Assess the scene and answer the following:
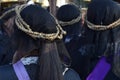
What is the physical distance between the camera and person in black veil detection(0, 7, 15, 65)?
258cm

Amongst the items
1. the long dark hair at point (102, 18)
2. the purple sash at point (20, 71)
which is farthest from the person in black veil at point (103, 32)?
the purple sash at point (20, 71)

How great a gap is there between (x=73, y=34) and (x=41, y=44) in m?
1.01

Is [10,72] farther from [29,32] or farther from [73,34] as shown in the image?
[73,34]

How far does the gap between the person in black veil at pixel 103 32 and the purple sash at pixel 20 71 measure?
2.11 feet

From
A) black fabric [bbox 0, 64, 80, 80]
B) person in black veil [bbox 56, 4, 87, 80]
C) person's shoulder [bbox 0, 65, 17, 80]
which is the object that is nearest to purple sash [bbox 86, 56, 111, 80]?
person in black veil [bbox 56, 4, 87, 80]

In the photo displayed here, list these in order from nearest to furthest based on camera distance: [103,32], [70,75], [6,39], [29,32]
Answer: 1. [29,32]
2. [70,75]
3. [103,32]
4. [6,39]

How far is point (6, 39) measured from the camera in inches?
116

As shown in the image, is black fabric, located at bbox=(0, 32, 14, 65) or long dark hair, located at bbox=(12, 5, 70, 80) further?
black fabric, located at bbox=(0, 32, 14, 65)

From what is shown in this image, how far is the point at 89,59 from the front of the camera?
102 inches

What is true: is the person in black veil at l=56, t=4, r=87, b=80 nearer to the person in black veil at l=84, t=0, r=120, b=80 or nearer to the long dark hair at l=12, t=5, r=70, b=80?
the person in black veil at l=84, t=0, r=120, b=80

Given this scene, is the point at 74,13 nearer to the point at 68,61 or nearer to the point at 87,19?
the point at 87,19

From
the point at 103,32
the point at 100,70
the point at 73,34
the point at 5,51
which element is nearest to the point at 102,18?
the point at 103,32

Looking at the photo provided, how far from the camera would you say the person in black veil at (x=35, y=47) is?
1994 mm

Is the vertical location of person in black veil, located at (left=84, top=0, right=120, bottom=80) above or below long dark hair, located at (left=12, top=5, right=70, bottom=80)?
below
